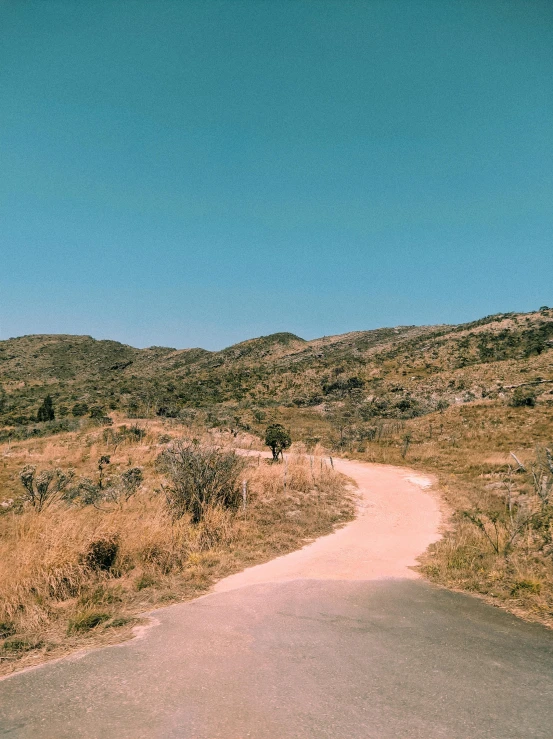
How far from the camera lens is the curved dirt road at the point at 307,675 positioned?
356 cm

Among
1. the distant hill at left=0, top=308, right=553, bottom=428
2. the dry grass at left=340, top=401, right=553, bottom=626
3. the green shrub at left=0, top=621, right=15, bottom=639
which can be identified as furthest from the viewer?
the distant hill at left=0, top=308, right=553, bottom=428

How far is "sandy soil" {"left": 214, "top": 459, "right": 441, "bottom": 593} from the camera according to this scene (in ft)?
26.3

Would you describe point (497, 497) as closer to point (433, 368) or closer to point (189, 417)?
point (189, 417)

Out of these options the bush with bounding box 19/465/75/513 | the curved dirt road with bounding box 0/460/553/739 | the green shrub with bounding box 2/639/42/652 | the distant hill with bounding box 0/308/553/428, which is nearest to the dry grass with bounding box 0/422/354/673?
the green shrub with bounding box 2/639/42/652

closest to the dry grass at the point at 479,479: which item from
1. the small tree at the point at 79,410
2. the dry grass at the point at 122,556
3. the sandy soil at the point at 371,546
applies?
the sandy soil at the point at 371,546

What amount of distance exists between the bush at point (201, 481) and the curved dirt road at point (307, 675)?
413 cm

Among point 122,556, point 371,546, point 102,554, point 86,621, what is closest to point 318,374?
point 371,546

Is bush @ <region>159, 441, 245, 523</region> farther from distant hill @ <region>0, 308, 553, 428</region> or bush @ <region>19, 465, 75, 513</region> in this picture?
distant hill @ <region>0, 308, 553, 428</region>

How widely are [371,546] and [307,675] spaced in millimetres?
6017

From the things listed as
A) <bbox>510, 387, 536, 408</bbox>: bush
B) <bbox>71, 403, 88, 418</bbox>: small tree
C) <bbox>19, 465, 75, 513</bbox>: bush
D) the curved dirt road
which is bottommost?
<bbox>19, 465, 75, 513</bbox>: bush

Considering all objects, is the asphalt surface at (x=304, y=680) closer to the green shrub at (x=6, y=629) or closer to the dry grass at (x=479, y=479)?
the dry grass at (x=479, y=479)

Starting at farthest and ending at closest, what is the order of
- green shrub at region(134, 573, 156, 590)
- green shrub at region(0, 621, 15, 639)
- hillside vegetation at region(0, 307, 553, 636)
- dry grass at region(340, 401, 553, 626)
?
hillside vegetation at region(0, 307, 553, 636), green shrub at region(134, 573, 156, 590), dry grass at region(340, 401, 553, 626), green shrub at region(0, 621, 15, 639)

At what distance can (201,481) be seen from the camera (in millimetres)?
11586

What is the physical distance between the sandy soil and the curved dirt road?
74cm
